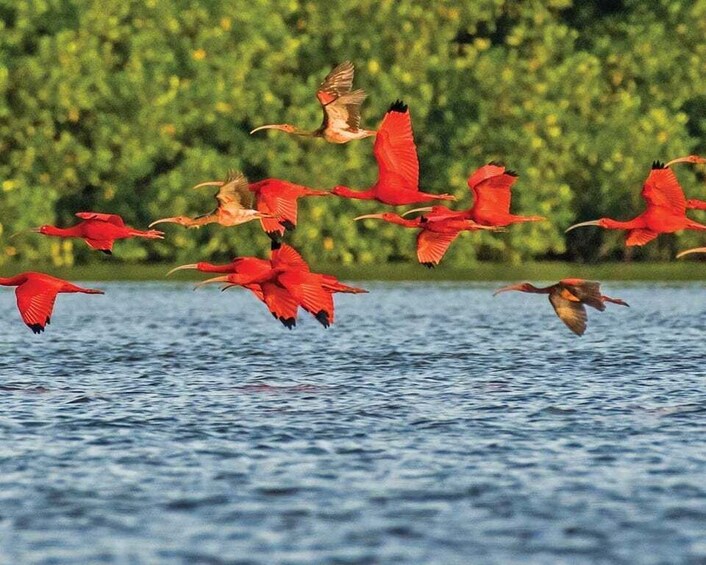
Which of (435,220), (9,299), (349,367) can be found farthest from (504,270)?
(435,220)

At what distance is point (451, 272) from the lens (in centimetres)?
7675

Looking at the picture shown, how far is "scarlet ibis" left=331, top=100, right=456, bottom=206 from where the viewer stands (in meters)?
28.0

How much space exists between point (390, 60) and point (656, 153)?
9768mm

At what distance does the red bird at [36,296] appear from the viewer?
30047mm

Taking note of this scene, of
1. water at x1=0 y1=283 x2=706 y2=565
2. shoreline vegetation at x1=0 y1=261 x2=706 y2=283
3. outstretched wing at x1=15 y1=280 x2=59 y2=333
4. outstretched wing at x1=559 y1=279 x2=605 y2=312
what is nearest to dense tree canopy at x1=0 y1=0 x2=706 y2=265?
shoreline vegetation at x1=0 y1=261 x2=706 y2=283

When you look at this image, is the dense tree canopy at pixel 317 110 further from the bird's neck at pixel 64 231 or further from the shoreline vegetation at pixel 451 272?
the bird's neck at pixel 64 231

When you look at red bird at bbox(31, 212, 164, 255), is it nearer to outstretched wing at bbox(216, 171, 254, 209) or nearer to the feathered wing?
outstretched wing at bbox(216, 171, 254, 209)

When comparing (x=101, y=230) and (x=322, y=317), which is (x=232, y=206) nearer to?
(x=101, y=230)

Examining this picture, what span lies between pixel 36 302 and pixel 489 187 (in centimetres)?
626

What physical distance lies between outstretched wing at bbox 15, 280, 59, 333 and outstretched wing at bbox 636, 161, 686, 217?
8.14 meters

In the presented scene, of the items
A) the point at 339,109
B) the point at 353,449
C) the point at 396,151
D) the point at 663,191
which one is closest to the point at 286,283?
the point at 339,109

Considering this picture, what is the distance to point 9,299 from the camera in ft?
209

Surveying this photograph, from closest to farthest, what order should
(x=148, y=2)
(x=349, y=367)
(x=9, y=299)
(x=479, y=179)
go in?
(x=479, y=179) < (x=349, y=367) < (x=9, y=299) < (x=148, y=2)

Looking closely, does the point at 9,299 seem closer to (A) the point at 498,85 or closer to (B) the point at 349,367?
(A) the point at 498,85
